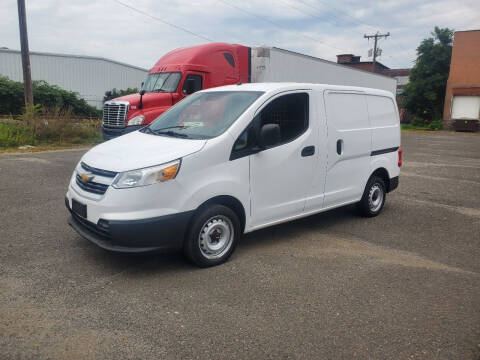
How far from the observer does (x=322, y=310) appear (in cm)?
346

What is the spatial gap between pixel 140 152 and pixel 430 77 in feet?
127

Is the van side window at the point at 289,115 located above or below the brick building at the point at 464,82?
below

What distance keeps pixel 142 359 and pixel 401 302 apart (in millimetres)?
2248

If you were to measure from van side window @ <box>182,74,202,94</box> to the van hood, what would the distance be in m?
7.06

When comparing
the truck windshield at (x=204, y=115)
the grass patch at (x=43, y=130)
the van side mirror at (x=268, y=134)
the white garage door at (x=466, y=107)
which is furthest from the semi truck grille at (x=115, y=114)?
the white garage door at (x=466, y=107)

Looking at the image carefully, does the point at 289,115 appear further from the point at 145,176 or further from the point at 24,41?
the point at 24,41

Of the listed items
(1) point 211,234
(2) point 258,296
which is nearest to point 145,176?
(1) point 211,234

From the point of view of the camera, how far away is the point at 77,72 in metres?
38.8

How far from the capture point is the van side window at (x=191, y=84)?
1147 centimetres

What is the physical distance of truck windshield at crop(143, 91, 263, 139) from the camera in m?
4.48

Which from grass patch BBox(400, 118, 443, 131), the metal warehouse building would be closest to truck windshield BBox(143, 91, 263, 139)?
grass patch BBox(400, 118, 443, 131)

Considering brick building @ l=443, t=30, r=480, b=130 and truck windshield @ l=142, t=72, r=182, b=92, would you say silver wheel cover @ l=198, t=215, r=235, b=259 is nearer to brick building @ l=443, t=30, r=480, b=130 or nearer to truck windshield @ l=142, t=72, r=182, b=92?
truck windshield @ l=142, t=72, r=182, b=92

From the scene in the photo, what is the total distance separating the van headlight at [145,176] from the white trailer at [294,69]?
10103mm

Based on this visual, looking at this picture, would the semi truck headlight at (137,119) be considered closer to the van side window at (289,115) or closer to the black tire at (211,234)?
the van side window at (289,115)
